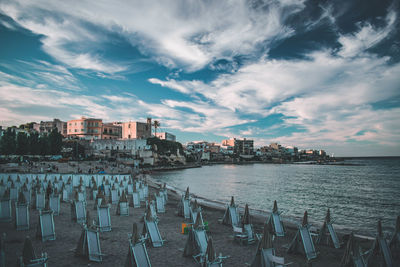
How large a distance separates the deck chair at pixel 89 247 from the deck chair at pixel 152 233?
6.27 feet

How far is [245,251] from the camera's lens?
9773 mm

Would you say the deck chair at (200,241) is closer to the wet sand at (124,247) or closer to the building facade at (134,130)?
the wet sand at (124,247)

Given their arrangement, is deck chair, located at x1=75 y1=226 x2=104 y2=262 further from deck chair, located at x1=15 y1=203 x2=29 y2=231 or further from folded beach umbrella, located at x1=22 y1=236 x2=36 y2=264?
deck chair, located at x1=15 y1=203 x2=29 y2=231

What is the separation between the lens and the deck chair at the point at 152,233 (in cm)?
980

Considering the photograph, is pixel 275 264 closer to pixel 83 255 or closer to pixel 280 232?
pixel 280 232

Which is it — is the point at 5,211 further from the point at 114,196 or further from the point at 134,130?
the point at 134,130

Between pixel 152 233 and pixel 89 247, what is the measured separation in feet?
8.16

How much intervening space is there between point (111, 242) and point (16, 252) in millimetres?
3263

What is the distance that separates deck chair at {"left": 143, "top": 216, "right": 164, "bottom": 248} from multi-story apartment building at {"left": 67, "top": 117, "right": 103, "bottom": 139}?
90814mm

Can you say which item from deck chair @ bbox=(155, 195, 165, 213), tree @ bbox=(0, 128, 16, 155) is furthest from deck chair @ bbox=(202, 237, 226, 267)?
tree @ bbox=(0, 128, 16, 155)

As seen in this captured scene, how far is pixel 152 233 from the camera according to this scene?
9.88 metres

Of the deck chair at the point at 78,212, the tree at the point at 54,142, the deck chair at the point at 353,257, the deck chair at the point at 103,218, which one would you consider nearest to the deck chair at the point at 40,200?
the deck chair at the point at 78,212

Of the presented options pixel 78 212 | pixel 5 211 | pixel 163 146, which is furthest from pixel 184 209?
pixel 163 146

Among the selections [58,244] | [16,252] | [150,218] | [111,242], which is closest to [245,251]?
[150,218]
